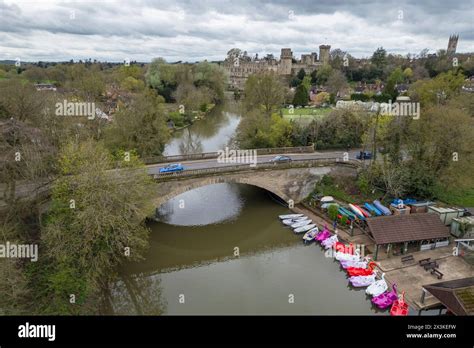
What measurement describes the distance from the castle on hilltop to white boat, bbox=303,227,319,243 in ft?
356

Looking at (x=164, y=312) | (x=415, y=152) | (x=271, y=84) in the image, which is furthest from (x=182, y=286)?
(x=271, y=84)

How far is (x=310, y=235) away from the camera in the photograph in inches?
1063

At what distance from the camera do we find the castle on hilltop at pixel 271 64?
433 feet

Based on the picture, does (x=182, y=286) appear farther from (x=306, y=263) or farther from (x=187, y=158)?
(x=187, y=158)

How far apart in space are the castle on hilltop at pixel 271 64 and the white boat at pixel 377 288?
380 feet

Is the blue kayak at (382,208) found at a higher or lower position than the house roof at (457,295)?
higher

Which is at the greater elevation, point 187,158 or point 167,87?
point 167,87

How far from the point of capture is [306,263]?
2414 cm

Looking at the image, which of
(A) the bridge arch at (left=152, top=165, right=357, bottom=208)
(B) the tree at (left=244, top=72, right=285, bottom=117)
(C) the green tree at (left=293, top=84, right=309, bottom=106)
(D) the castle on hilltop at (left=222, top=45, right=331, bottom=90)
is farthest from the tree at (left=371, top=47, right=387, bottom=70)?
(A) the bridge arch at (left=152, top=165, right=357, bottom=208)

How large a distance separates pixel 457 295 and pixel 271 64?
131m

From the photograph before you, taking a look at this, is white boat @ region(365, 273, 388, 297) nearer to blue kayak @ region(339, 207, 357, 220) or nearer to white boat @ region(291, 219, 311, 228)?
blue kayak @ region(339, 207, 357, 220)

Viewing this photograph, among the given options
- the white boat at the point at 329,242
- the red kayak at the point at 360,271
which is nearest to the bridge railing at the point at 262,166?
the white boat at the point at 329,242

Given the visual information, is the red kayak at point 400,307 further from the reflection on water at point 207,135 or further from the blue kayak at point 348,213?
the reflection on water at point 207,135
